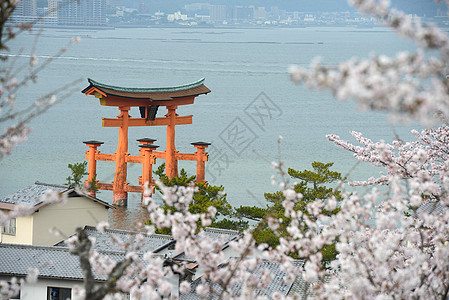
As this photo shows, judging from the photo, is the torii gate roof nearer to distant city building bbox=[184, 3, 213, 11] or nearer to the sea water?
the sea water

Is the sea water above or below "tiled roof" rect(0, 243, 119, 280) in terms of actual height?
below

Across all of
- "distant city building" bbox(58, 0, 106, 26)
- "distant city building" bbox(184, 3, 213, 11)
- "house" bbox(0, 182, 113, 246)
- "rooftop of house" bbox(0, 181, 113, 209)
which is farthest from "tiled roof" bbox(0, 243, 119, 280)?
"distant city building" bbox(184, 3, 213, 11)

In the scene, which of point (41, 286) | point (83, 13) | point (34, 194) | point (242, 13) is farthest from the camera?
point (242, 13)

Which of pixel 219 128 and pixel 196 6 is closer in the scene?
pixel 219 128

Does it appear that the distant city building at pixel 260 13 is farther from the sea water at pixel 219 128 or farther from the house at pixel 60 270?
the house at pixel 60 270

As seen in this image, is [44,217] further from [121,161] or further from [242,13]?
[242,13]

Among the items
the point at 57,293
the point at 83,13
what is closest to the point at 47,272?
the point at 57,293

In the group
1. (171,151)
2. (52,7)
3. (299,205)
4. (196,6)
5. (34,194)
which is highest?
(52,7)

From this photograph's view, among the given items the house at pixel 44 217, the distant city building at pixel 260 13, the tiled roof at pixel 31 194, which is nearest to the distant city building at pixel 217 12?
the distant city building at pixel 260 13

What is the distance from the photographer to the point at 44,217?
13102mm

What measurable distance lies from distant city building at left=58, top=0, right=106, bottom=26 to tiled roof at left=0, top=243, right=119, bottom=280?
129 meters

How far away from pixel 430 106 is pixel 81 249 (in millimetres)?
2298

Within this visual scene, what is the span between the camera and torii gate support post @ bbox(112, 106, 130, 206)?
807 inches

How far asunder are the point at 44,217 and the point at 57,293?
11.8 feet
